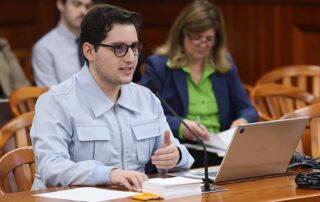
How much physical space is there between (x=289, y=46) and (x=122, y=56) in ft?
12.2

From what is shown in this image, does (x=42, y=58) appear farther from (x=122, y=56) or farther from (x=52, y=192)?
(x=52, y=192)

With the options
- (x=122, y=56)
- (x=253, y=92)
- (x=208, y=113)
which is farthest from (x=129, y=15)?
(x=253, y=92)

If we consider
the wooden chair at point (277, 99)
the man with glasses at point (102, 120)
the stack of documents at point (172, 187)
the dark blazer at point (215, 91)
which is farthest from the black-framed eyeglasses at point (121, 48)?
the wooden chair at point (277, 99)

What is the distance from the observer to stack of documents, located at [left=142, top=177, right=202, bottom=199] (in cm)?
293

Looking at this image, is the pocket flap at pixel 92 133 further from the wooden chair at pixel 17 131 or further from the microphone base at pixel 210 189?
the wooden chair at pixel 17 131

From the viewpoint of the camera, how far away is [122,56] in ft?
11.3

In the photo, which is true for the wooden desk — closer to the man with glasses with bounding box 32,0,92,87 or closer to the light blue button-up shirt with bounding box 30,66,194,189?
the light blue button-up shirt with bounding box 30,66,194,189

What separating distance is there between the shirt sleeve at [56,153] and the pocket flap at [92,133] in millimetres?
42

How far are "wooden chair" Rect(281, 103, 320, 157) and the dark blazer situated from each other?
0.78 m

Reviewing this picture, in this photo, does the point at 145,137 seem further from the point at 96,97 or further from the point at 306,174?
the point at 306,174

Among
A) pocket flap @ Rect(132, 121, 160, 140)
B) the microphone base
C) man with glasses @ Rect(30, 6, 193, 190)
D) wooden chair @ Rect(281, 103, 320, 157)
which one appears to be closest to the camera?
the microphone base

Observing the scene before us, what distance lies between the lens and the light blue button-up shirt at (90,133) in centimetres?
325

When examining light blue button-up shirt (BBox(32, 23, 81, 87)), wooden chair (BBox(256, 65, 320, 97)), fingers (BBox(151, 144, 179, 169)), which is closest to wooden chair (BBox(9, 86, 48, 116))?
light blue button-up shirt (BBox(32, 23, 81, 87))

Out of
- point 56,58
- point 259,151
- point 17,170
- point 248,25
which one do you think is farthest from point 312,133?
point 248,25
